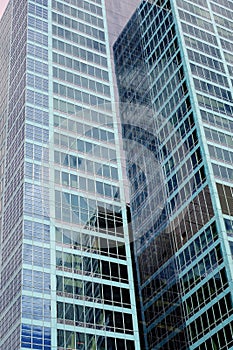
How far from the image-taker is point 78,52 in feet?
330

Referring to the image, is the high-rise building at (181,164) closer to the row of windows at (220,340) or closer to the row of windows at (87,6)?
the row of windows at (220,340)

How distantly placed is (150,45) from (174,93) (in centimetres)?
1539

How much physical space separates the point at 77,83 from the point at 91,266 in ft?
102

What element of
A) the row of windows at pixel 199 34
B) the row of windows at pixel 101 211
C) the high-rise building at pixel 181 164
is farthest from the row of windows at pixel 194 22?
the row of windows at pixel 101 211

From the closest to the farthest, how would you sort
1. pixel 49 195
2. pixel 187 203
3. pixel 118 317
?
pixel 118 317 < pixel 49 195 < pixel 187 203

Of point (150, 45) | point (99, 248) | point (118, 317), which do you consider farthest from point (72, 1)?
point (118, 317)

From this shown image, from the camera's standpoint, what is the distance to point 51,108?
9062cm

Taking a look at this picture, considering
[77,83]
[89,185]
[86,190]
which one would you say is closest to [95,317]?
[86,190]

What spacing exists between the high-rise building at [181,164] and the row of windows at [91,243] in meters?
4.88

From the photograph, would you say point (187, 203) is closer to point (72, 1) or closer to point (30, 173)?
point (30, 173)

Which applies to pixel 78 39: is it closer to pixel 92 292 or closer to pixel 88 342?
pixel 92 292

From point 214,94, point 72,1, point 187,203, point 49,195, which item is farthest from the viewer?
point 72,1

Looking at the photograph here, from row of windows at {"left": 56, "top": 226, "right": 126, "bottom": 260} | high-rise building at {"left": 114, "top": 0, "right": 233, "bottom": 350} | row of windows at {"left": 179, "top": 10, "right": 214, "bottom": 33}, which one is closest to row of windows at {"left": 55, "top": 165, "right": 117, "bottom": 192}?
row of windows at {"left": 56, "top": 226, "right": 126, "bottom": 260}

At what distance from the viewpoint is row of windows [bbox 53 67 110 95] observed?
94.1m
